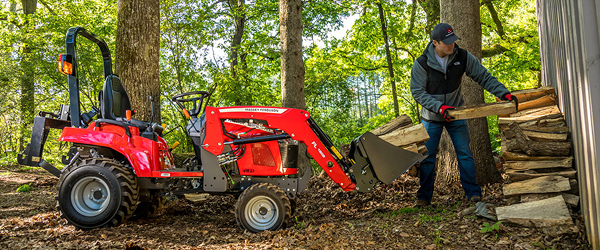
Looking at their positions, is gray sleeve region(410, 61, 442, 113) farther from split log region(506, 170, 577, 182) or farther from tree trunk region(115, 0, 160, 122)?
tree trunk region(115, 0, 160, 122)

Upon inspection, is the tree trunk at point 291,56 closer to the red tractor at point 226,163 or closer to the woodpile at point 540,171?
the red tractor at point 226,163

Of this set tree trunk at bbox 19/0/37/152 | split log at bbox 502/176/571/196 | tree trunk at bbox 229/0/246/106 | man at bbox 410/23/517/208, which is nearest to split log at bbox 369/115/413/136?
man at bbox 410/23/517/208

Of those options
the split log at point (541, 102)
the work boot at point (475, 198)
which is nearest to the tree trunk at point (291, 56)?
the work boot at point (475, 198)

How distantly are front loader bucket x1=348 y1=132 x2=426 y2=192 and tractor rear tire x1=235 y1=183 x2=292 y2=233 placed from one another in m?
0.85

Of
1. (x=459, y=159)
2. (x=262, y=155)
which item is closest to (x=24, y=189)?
(x=262, y=155)

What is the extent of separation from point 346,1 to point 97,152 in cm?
1356

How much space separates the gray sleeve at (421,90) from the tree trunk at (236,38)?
10451mm

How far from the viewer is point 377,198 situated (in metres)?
5.33

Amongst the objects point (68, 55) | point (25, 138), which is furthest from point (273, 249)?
point (25, 138)

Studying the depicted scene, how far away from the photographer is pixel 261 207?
4039 millimetres

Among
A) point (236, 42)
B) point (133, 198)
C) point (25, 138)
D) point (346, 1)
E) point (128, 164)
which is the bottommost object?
point (133, 198)

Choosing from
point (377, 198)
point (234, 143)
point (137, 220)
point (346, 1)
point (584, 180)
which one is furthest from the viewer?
point (346, 1)

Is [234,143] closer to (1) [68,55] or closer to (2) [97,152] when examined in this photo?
(2) [97,152]

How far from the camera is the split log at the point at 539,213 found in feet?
10.3
